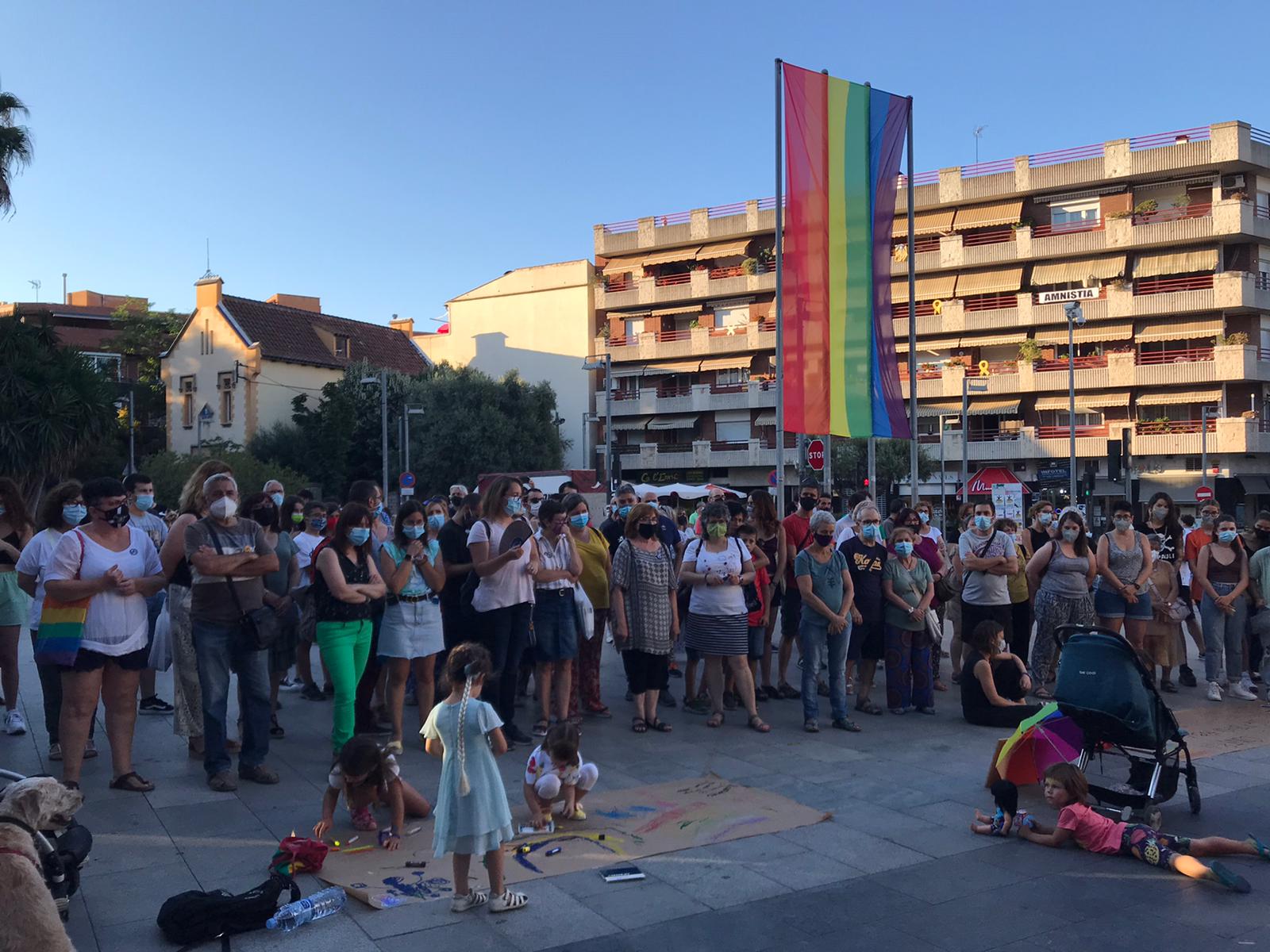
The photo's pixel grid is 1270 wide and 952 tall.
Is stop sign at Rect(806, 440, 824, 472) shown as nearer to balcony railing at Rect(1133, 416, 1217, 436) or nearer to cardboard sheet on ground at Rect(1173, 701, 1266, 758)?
cardboard sheet on ground at Rect(1173, 701, 1266, 758)

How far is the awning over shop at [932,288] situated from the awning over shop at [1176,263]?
8.03m

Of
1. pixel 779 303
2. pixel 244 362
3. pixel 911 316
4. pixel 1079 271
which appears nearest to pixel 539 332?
pixel 244 362

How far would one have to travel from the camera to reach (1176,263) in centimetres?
4597

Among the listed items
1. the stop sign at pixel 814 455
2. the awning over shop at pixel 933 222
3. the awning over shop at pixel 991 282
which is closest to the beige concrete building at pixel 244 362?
the awning over shop at pixel 933 222

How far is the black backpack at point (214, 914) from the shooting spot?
181 inches

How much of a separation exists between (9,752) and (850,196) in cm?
1226

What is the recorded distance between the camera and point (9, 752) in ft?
24.8

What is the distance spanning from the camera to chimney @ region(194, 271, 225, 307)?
171 ft

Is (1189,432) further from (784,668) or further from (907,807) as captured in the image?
(907,807)

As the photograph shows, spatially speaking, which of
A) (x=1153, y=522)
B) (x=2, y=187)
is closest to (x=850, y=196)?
(x=1153, y=522)

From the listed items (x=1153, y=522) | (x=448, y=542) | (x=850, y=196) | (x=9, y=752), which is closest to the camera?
(x=9, y=752)

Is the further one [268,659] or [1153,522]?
[1153,522]

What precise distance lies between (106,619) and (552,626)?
317 cm

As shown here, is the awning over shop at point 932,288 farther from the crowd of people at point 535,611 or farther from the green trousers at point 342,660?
the green trousers at point 342,660
